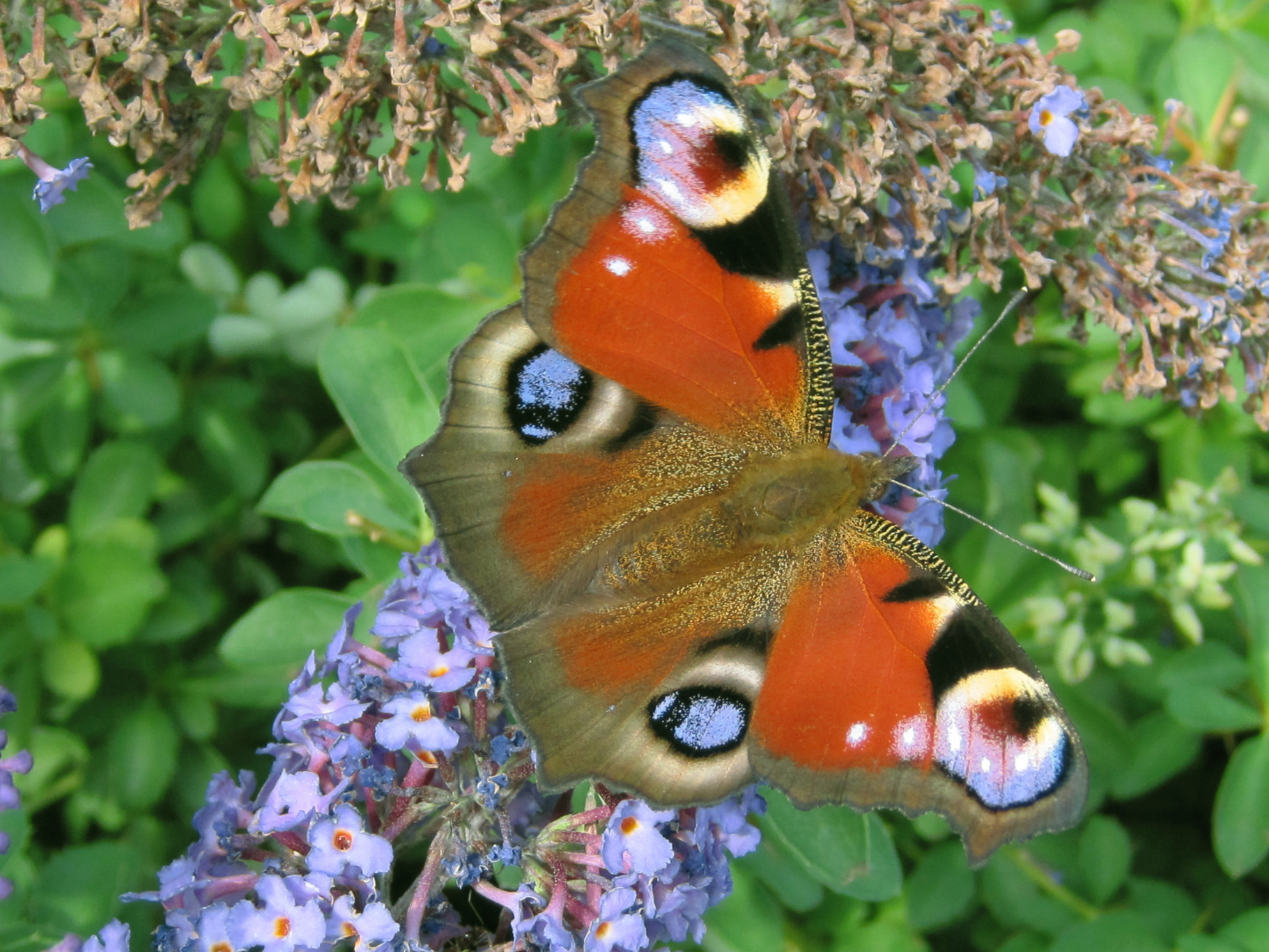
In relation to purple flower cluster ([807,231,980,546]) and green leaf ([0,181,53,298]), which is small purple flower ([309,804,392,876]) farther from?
green leaf ([0,181,53,298])

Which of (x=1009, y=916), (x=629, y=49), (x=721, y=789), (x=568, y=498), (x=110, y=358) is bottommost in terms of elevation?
(x=1009, y=916)

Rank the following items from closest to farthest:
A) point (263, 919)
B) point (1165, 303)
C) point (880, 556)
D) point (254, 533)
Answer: point (263, 919)
point (880, 556)
point (1165, 303)
point (254, 533)

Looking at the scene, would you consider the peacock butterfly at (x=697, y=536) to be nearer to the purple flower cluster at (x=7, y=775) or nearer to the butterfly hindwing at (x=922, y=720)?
the butterfly hindwing at (x=922, y=720)

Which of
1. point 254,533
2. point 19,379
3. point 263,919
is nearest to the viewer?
point 263,919

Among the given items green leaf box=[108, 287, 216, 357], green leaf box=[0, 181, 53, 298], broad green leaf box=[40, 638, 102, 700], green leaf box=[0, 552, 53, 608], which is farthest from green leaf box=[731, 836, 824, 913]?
green leaf box=[0, 181, 53, 298]

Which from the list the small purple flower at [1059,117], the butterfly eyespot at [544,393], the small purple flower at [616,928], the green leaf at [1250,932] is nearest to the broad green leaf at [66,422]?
the butterfly eyespot at [544,393]

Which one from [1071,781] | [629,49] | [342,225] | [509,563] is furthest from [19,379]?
[1071,781]

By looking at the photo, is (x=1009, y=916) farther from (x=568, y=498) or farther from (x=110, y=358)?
(x=110, y=358)

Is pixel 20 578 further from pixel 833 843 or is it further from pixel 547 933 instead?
pixel 833 843
